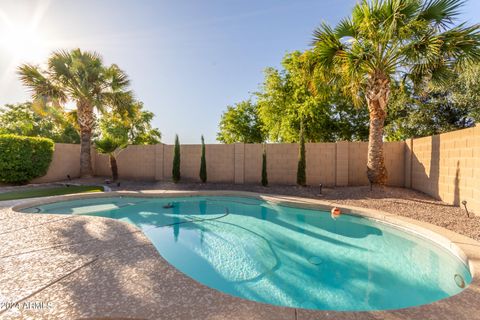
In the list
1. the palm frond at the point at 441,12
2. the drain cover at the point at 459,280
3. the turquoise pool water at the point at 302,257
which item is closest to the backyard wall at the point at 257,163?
the turquoise pool water at the point at 302,257

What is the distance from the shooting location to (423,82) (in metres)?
8.14

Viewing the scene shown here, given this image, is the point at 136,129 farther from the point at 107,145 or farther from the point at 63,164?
the point at 107,145

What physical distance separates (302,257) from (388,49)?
747 cm

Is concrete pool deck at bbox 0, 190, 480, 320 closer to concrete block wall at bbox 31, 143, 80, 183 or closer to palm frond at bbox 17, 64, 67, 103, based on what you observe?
concrete block wall at bbox 31, 143, 80, 183

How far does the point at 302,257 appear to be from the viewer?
169 inches

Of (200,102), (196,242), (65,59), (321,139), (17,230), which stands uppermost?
(65,59)

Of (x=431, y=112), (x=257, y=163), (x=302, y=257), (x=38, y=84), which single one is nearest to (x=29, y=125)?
(x=38, y=84)

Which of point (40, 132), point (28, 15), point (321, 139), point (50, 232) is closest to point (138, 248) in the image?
point (50, 232)

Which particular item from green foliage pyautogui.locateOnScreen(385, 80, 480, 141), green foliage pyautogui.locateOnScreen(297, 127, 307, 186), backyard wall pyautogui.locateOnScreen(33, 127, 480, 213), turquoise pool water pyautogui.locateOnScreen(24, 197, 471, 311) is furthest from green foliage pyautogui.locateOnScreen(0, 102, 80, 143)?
green foliage pyautogui.locateOnScreen(385, 80, 480, 141)

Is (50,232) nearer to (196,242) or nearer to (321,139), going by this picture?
(196,242)

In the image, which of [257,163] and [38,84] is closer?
[38,84]

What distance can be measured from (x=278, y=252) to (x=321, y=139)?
13087mm

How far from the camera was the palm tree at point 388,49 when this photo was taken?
6.60 meters

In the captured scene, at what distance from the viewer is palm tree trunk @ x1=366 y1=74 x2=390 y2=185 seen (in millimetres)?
8039
